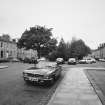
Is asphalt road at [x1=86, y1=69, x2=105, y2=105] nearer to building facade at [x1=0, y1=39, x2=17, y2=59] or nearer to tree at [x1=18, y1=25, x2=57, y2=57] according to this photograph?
tree at [x1=18, y1=25, x2=57, y2=57]

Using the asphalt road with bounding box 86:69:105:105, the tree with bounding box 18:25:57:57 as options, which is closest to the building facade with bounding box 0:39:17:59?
the tree with bounding box 18:25:57:57

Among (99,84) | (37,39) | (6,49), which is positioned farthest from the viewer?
(6,49)

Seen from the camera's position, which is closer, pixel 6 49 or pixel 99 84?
pixel 99 84

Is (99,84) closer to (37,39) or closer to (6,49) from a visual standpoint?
(37,39)

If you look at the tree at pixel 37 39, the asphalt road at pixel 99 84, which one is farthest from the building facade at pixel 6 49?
the asphalt road at pixel 99 84

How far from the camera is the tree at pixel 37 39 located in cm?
4538

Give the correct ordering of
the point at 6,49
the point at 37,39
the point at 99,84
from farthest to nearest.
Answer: the point at 6,49 → the point at 37,39 → the point at 99,84

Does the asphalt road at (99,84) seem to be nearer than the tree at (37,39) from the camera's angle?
Yes

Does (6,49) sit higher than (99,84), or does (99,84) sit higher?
(6,49)

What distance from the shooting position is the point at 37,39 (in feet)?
148

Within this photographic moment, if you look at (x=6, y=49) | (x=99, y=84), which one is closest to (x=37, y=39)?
(x=6, y=49)

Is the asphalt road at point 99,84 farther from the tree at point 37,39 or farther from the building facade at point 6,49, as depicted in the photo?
the building facade at point 6,49

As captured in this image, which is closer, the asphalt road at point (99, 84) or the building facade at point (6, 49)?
the asphalt road at point (99, 84)

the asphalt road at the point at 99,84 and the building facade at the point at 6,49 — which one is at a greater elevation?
the building facade at the point at 6,49
